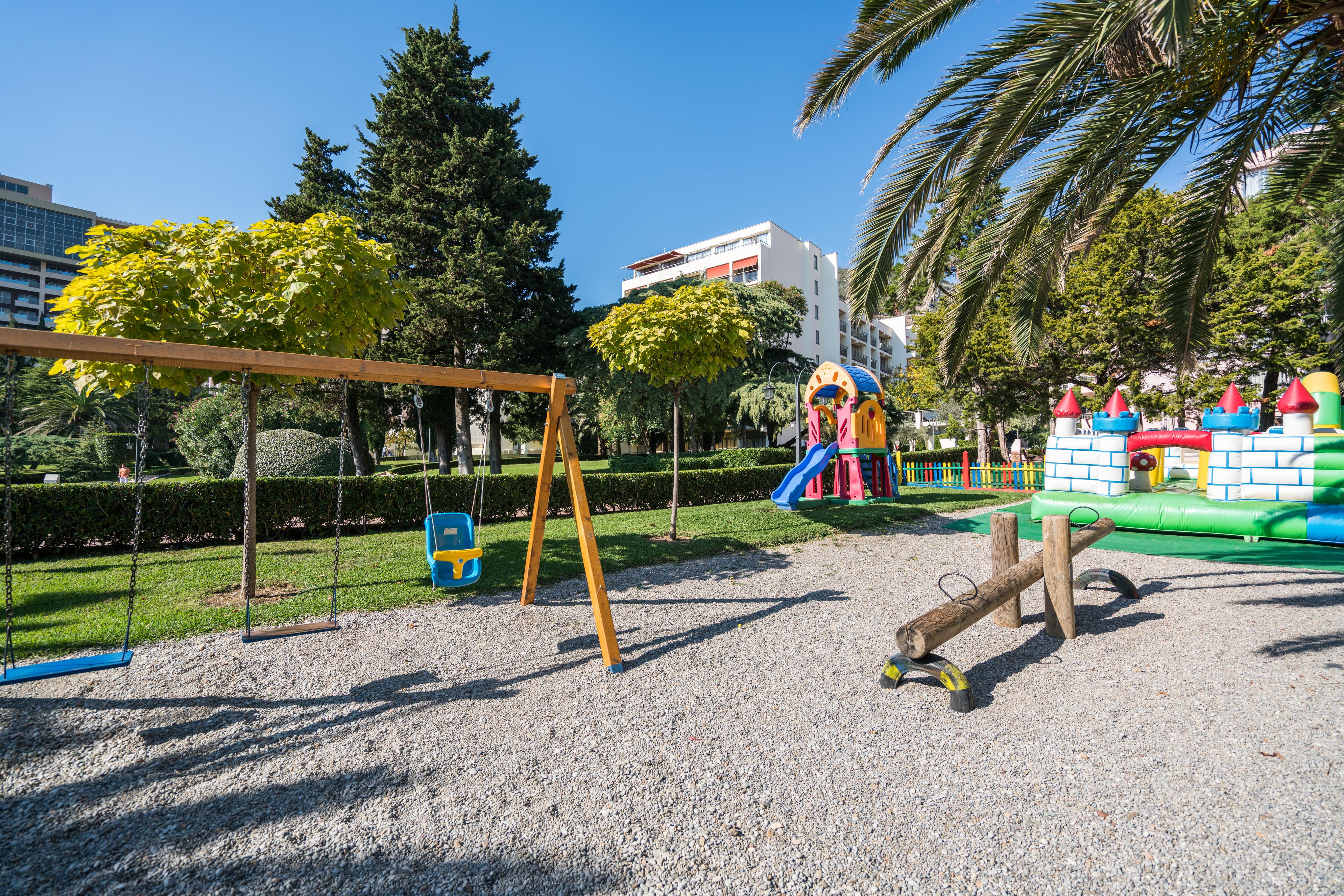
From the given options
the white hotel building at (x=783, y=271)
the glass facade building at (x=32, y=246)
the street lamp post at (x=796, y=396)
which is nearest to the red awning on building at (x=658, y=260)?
the white hotel building at (x=783, y=271)

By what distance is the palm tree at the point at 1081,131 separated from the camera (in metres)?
3.62

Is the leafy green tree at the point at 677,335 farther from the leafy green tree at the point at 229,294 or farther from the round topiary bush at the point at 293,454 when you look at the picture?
the round topiary bush at the point at 293,454

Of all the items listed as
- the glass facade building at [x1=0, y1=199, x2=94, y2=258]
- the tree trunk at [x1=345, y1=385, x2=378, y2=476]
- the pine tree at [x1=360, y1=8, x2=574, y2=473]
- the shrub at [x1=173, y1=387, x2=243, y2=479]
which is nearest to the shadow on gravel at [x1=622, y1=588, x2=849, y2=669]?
the pine tree at [x1=360, y1=8, x2=574, y2=473]

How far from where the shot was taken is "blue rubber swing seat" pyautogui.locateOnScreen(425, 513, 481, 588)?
17.4ft

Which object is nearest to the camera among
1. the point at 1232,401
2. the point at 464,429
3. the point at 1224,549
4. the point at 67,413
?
the point at 1224,549

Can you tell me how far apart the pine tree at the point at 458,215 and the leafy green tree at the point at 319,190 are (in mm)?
966

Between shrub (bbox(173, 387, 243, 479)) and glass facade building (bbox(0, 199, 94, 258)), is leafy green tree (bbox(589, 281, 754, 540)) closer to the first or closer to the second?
shrub (bbox(173, 387, 243, 479))

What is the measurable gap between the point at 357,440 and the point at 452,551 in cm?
1735

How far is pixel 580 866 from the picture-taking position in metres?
2.26

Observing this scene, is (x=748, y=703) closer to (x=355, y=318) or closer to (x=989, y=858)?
(x=989, y=858)

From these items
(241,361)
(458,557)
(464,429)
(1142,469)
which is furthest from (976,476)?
(241,361)

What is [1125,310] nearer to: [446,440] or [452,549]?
[452,549]

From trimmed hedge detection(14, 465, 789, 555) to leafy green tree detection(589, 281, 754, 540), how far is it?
393 cm

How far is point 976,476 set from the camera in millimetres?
18625
